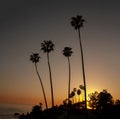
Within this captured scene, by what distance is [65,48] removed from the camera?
2857 inches

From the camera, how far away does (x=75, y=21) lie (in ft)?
203

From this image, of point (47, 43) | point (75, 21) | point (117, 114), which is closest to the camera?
point (117, 114)

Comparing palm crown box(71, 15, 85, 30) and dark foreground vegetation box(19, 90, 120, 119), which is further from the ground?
palm crown box(71, 15, 85, 30)

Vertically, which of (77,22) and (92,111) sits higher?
(77,22)

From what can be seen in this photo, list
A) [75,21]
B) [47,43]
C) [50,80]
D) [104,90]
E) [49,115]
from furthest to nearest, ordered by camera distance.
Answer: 1. [104,90]
2. [49,115]
3. [47,43]
4. [50,80]
5. [75,21]

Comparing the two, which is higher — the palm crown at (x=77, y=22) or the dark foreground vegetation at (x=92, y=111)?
the palm crown at (x=77, y=22)

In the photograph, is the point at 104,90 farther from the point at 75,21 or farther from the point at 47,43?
the point at 75,21

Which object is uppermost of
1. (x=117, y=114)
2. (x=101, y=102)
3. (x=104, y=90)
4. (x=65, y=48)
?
(x=65, y=48)

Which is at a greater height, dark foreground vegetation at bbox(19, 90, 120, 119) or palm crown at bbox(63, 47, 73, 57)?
palm crown at bbox(63, 47, 73, 57)

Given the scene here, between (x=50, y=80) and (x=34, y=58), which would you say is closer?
(x=50, y=80)

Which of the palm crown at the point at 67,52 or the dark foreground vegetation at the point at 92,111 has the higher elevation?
the palm crown at the point at 67,52

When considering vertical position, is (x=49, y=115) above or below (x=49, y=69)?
below

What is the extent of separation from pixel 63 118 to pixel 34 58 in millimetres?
17526

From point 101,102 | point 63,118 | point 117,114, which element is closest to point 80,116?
point 63,118
